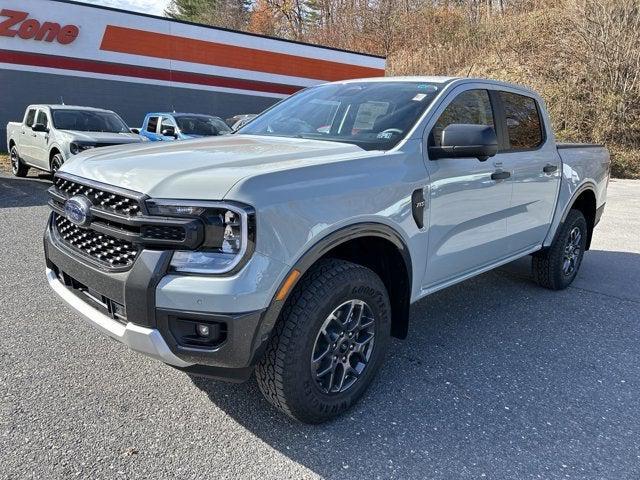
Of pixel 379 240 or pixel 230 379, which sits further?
pixel 379 240

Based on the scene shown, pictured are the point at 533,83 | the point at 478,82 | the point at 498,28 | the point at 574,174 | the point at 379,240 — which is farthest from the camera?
the point at 498,28

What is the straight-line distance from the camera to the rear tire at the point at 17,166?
11.8 m

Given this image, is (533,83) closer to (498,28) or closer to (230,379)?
(498,28)

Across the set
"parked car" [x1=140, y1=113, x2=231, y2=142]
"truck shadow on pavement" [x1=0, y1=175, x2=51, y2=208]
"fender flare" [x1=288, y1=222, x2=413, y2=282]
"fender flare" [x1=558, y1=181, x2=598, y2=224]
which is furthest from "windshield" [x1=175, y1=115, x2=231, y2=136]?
"fender flare" [x1=288, y1=222, x2=413, y2=282]

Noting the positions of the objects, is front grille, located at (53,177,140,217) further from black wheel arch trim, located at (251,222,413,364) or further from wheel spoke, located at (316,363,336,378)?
wheel spoke, located at (316,363,336,378)

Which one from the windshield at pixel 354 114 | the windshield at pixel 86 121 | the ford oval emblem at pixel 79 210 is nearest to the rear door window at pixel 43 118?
the windshield at pixel 86 121

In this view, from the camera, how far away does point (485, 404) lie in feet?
9.59

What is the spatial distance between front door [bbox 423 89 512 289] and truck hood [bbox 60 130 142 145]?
24.4 feet

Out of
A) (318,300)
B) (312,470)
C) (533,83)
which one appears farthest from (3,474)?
(533,83)

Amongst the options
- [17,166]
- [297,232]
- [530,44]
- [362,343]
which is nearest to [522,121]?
[362,343]

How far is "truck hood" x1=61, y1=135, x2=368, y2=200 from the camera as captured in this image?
86.9 inches

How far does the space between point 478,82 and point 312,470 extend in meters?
→ 2.89

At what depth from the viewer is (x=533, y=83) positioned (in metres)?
19.5

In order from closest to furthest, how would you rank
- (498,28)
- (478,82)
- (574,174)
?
(478,82) → (574,174) → (498,28)
